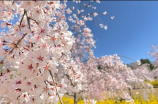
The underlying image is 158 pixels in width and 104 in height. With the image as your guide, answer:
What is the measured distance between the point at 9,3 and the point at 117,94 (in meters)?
8.04

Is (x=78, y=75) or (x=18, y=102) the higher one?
(x=78, y=75)

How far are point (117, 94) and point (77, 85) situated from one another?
586 centimetres

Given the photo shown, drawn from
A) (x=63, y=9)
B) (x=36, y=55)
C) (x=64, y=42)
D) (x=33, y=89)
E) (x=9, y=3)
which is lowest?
(x=33, y=89)

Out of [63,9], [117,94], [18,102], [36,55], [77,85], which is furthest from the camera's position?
[117,94]

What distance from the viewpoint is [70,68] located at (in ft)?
8.57

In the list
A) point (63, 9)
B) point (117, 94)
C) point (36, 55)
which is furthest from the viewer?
point (117, 94)

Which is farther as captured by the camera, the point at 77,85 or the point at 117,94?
the point at 117,94

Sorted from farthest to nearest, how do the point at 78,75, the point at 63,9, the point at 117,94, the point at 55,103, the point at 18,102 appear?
1. the point at 117,94
2. the point at 63,9
3. the point at 78,75
4. the point at 18,102
5. the point at 55,103

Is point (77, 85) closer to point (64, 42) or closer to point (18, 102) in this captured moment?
point (18, 102)

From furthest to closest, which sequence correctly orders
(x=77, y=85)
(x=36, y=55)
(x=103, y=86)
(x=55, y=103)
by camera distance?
1. (x=103, y=86)
2. (x=77, y=85)
3. (x=55, y=103)
4. (x=36, y=55)

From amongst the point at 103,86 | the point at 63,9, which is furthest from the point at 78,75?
the point at 103,86

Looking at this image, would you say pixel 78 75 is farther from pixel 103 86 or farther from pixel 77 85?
pixel 103 86

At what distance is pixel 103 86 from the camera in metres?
6.57

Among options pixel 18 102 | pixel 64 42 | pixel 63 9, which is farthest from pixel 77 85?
pixel 63 9
